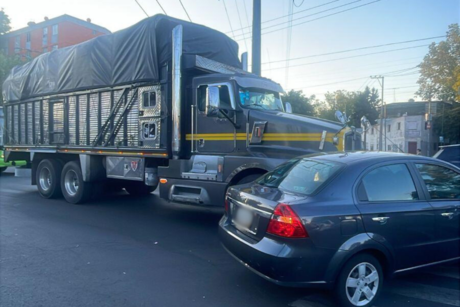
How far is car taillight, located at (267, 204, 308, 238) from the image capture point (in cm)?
351

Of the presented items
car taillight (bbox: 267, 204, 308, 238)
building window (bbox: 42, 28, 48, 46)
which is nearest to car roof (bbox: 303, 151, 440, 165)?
car taillight (bbox: 267, 204, 308, 238)

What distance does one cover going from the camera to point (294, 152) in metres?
6.28

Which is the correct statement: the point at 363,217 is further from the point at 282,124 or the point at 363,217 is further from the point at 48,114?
the point at 48,114

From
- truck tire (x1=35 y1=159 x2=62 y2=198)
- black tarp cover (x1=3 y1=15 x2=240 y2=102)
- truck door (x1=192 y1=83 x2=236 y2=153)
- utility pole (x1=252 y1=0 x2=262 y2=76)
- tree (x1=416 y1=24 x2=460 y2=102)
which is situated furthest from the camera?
tree (x1=416 y1=24 x2=460 y2=102)

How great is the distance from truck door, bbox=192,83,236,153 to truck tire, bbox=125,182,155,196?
392 cm

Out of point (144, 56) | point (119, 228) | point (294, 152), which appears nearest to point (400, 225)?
point (294, 152)

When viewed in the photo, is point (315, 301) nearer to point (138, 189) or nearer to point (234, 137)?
point (234, 137)

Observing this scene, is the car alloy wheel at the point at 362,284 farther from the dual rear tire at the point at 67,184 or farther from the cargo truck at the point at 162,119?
the dual rear tire at the point at 67,184

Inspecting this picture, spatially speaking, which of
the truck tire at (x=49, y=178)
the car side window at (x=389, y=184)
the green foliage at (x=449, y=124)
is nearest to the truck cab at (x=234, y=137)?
the car side window at (x=389, y=184)

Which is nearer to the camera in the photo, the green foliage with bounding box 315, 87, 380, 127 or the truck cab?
the truck cab

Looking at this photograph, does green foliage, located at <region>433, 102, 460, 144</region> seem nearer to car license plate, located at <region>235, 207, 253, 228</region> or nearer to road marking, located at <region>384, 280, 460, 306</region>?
road marking, located at <region>384, 280, 460, 306</region>

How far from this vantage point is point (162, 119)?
757 cm

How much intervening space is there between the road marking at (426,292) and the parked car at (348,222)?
379 millimetres

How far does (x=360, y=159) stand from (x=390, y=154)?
564 millimetres
